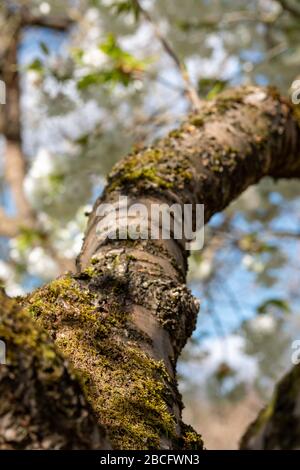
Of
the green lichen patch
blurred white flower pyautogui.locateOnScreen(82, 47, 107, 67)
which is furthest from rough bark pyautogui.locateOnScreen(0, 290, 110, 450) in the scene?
blurred white flower pyautogui.locateOnScreen(82, 47, 107, 67)

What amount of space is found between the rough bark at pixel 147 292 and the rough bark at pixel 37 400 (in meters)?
0.12

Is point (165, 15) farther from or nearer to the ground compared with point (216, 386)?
farther from the ground

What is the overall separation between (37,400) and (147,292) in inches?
16.7

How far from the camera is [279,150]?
165cm

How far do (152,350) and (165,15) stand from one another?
407cm

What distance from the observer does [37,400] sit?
0.52 meters

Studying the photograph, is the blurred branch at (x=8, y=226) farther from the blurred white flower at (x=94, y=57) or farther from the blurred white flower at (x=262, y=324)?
the blurred white flower at (x=262, y=324)

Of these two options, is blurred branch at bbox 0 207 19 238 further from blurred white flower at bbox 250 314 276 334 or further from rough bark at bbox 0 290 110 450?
rough bark at bbox 0 290 110 450

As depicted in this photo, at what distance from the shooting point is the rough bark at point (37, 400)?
52 centimetres

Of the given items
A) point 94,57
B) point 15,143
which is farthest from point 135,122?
point 15,143

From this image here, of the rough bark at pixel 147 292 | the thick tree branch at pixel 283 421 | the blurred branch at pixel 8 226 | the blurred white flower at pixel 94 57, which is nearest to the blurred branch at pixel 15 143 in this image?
the blurred branch at pixel 8 226

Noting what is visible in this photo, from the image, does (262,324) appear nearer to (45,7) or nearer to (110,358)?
(45,7)

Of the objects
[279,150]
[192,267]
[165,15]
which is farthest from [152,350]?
[165,15]
